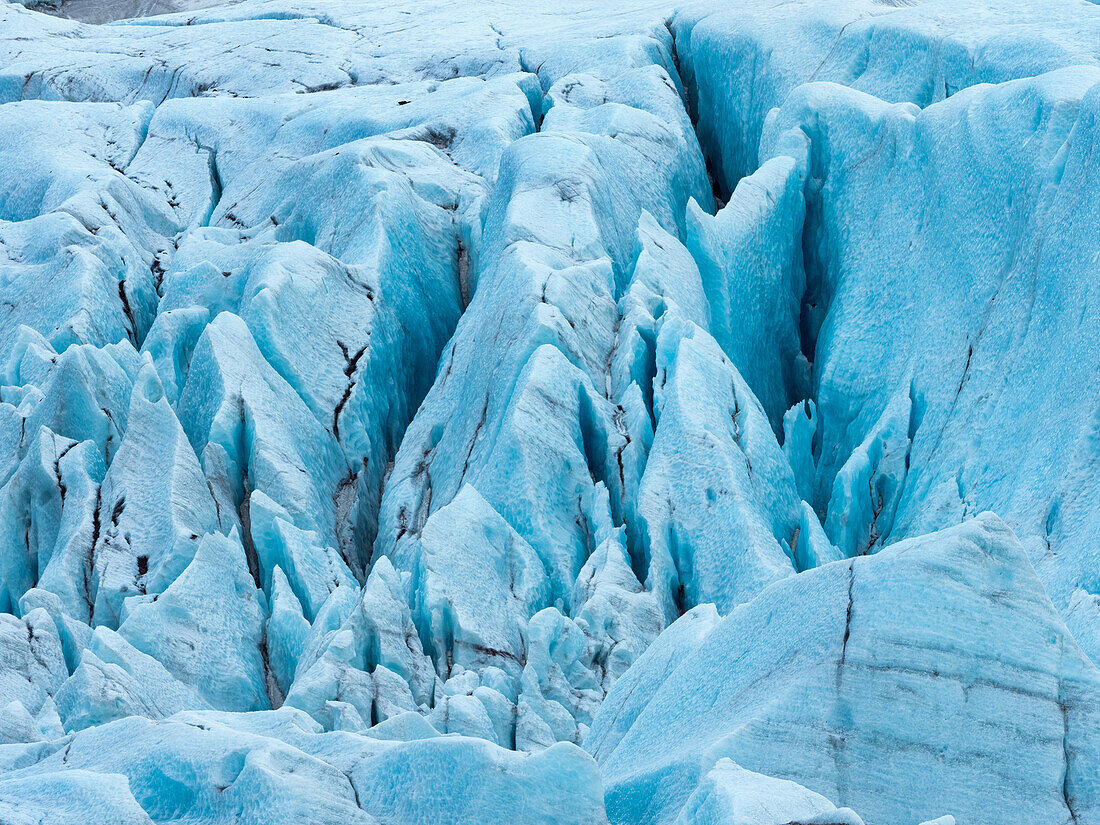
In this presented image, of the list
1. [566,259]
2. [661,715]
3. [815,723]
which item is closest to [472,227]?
[566,259]

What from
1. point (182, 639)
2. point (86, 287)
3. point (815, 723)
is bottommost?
point (182, 639)

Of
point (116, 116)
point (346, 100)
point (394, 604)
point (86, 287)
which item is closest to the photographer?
point (394, 604)

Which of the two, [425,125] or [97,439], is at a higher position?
[425,125]

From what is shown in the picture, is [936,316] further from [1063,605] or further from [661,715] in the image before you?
[661,715]

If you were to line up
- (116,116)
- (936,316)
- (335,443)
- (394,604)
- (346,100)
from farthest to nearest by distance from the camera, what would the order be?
(116,116) < (346,100) < (335,443) < (936,316) < (394,604)

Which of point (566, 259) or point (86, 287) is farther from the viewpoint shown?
point (86, 287)

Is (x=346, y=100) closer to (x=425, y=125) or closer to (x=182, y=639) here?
(x=425, y=125)
